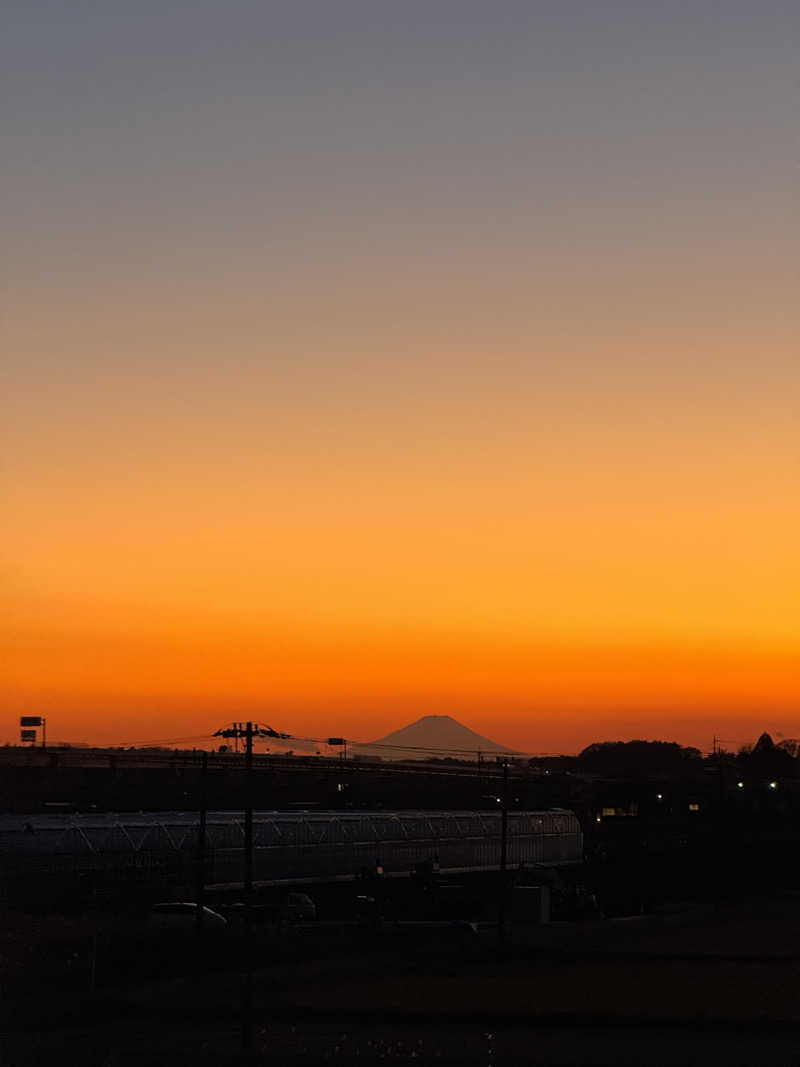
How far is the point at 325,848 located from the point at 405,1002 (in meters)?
36.8

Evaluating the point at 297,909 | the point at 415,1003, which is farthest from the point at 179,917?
the point at 415,1003

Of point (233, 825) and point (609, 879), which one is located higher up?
point (233, 825)

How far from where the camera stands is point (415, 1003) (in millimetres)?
47938

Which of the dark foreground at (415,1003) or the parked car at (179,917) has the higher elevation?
the parked car at (179,917)

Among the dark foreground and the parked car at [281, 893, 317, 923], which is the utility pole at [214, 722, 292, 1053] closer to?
the dark foreground

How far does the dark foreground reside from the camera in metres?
38.7

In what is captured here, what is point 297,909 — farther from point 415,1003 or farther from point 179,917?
point 415,1003

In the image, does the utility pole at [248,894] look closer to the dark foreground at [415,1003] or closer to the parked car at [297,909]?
the dark foreground at [415,1003]

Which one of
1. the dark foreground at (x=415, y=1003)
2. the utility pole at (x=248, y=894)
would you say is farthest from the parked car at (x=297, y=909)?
the utility pole at (x=248, y=894)

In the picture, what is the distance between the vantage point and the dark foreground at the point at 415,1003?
127 feet

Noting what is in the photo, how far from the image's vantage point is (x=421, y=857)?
94.2m

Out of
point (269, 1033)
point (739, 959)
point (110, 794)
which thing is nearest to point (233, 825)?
point (739, 959)

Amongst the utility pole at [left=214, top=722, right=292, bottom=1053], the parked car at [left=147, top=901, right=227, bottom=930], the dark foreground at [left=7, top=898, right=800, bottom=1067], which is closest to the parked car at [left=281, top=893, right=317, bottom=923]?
the dark foreground at [left=7, top=898, right=800, bottom=1067]

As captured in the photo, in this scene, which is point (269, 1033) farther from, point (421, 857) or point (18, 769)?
point (18, 769)
